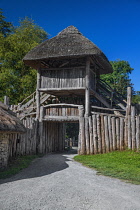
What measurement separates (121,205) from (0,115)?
18.6ft

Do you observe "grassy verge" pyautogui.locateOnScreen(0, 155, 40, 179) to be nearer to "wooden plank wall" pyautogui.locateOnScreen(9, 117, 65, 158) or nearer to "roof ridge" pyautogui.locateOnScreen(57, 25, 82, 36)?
"wooden plank wall" pyautogui.locateOnScreen(9, 117, 65, 158)

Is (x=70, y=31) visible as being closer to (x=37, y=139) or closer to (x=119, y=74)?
(x=37, y=139)

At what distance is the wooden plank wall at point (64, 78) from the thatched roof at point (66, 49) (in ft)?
3.65

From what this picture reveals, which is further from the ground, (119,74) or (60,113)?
(119,74)

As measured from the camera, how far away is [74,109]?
51.0ft

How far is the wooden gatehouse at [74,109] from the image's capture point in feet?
43.2

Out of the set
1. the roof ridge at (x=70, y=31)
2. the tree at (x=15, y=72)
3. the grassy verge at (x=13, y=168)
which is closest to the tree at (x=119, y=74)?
the tree at (x=15, y=72)

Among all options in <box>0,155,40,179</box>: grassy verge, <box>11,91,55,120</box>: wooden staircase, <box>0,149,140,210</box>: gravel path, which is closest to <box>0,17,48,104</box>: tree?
<box>11,91,55,120</box>: wooden staircase

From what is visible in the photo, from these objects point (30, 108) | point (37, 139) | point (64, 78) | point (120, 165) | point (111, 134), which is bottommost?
point (120, 165)

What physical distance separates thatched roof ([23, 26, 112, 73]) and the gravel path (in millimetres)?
8158

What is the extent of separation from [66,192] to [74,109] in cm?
951

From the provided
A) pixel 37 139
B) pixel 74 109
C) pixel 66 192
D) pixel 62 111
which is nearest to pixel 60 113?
pixel 62 111

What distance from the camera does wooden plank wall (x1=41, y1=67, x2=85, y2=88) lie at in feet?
49.9

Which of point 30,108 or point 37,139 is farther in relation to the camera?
point 30,108
